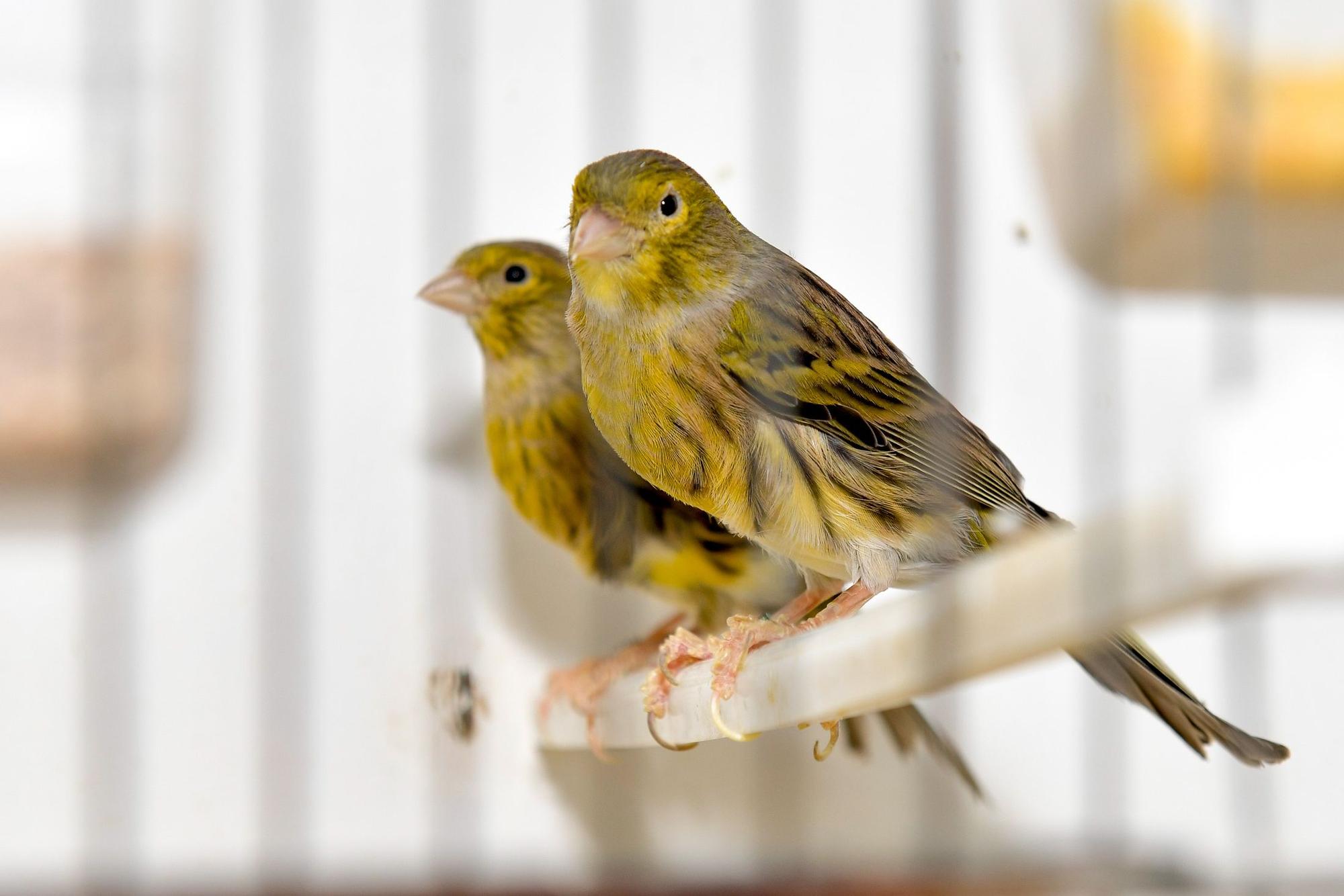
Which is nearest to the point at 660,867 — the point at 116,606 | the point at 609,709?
the point at 609,709

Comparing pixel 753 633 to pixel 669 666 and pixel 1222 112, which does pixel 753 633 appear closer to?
pixel 669 666

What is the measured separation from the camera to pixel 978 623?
1.76ft

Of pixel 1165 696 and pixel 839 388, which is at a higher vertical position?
pixel 839 388

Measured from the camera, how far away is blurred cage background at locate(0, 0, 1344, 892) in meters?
1.29

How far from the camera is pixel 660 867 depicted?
136 cm

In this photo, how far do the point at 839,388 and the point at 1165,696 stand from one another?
0.29 metres

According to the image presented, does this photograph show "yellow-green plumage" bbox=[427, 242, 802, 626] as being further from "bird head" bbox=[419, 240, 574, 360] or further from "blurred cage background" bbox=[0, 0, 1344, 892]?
"blurred cage background" bbox=[0, 0, 1344, 892]

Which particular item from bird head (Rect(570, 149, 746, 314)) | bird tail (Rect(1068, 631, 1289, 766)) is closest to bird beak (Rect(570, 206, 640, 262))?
bird head (Rect(570, 149, 746, 314))

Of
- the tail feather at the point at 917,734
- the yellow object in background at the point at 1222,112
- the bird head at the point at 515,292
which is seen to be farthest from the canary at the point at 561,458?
the yellow object in background at the point at 1222,112

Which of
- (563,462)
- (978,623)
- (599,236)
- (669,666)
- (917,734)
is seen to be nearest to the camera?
(978,623)

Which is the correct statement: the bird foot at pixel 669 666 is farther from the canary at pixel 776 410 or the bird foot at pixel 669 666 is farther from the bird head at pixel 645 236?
the bird head at pixel 645 236

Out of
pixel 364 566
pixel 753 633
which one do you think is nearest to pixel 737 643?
pixel 753 633

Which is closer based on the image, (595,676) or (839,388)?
(839,388)

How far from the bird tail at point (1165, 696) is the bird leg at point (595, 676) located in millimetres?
408
